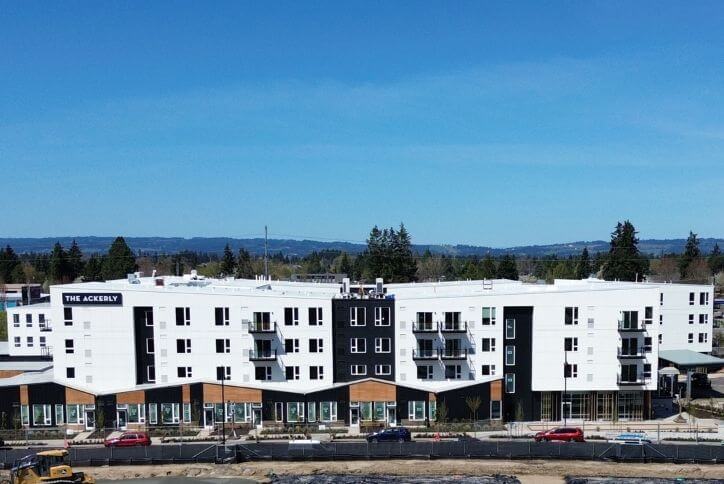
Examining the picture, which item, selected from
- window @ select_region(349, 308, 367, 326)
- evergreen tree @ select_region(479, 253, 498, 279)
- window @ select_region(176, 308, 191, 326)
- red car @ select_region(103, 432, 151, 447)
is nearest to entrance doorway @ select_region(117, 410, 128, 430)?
red car @ select_region(103, 432, 151, 447)

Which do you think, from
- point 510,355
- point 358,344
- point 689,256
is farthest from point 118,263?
point 689,256

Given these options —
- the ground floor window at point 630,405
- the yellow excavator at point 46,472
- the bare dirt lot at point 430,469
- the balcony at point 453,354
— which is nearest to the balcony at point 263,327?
the bare dirt lot at point 430,469

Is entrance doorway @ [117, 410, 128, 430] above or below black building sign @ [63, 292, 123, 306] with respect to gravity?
below

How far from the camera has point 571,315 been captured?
2067 inches

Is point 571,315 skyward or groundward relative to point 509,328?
skyward

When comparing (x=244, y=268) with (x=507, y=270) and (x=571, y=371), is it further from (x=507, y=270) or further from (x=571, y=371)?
(x=571, y=371)

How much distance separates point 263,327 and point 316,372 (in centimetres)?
586

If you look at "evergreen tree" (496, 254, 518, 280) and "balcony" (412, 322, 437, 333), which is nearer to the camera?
"balcony" (412, 322, 437, 333)

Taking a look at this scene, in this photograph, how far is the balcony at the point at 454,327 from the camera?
52500 mm

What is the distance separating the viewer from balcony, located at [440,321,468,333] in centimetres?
5250

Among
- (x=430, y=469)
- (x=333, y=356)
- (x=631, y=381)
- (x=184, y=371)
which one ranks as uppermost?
(x=333, y=356)

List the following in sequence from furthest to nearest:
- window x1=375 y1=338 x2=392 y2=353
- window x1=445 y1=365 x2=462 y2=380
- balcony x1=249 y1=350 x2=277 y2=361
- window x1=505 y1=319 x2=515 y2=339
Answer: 1. window x1=375 y1=338 x2=392 y2=353
2. window x1=445 y1=365 x2=462 y2=380
3. window x1=505 y1=319 x2=515 y2=339
4. balcony x1=249 y1=350 x2=277 y2=361

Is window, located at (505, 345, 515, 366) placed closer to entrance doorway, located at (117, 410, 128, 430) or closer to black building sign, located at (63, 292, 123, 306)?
entrance doorway, located at (117, 410, 128, 430)

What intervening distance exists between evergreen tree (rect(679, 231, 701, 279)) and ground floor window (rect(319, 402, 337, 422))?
122 meters
